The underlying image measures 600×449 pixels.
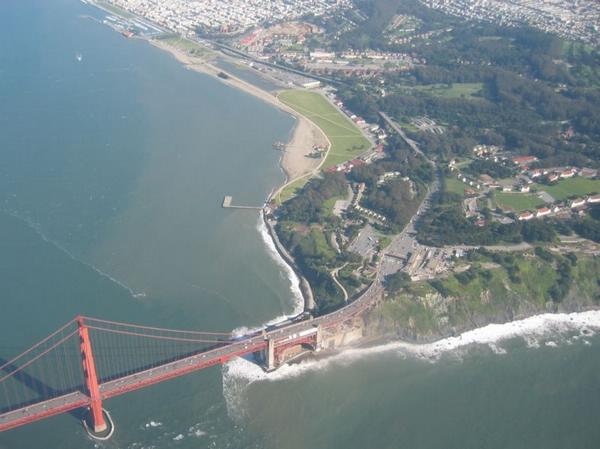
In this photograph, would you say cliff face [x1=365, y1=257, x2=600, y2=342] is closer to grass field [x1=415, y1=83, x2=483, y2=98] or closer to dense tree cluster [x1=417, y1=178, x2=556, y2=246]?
dense tree cluster [x1=417, y1=178, x2=556, y2=246]

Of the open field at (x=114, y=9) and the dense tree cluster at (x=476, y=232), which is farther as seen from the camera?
the open field at (x=114, y=9)

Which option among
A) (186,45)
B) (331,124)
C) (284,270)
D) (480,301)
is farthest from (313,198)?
(186,45)

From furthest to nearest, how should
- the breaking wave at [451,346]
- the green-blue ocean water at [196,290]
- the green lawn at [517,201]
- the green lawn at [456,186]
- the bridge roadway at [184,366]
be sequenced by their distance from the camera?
the green lawn at [456,186], the green lawn at [517,201], the breaking wave at [451,346], the green-blue ocean water at [196,290], the bridge roadway at [184,366]

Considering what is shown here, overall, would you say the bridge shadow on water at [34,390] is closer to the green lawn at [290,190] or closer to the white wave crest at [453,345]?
the white wave crest at [453,345]

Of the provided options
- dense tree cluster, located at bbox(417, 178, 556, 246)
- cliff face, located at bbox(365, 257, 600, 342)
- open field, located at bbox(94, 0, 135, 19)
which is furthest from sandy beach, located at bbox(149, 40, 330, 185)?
open field, located at bbox(94, 0, 135, 19)

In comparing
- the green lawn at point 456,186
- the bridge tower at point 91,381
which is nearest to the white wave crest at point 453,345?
the bridge tower at point 91,381

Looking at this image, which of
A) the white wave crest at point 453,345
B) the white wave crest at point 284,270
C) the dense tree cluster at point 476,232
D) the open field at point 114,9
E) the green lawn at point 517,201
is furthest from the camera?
the open field at point 114,9
